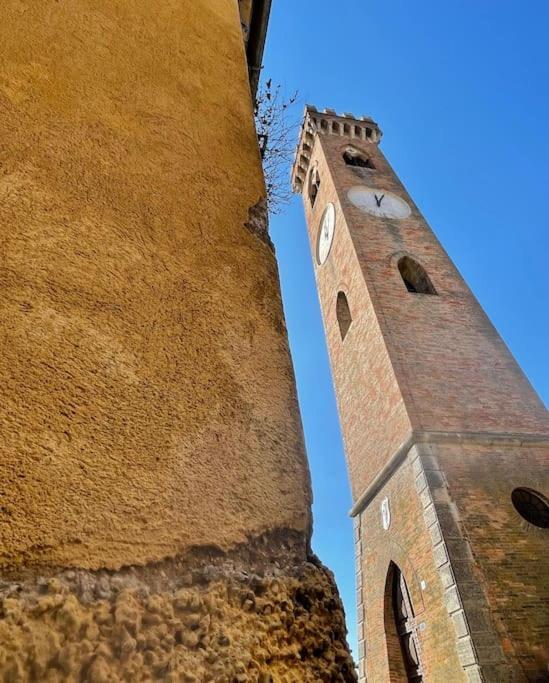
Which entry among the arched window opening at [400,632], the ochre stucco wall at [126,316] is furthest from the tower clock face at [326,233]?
the ochre stucco wall at [126,316]

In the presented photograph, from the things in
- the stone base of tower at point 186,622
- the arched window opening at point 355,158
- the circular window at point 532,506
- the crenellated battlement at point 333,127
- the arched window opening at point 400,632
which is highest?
the crenellated battlement at point 333,127

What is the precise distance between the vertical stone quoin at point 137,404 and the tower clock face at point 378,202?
12.5 metres

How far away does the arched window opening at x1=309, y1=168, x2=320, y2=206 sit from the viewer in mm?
16312

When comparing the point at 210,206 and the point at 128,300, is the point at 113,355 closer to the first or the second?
the point at 128,300

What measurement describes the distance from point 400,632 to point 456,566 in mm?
2327

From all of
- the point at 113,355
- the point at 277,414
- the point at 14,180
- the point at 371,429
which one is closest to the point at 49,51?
the point at 14,180

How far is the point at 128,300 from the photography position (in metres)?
0.76

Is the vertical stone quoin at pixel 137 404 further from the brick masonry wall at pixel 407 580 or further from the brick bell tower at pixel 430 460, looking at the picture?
the brick masonry wall at pixel 407 580

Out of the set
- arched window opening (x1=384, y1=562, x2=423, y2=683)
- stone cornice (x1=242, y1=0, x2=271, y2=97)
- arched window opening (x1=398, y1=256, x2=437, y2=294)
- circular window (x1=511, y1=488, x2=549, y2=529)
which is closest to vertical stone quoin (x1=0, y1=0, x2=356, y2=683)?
stone cornice (x1=242, y1=0, x2=271, y2=97)

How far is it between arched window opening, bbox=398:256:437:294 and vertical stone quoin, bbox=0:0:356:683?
10814mm

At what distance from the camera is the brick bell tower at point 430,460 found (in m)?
6.12

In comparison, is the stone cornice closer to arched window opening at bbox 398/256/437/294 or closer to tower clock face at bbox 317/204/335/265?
arched window opening at bbox 398/256/437/294

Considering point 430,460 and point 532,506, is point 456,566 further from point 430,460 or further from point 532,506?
point 532,506

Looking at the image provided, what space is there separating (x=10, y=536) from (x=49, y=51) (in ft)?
3.46
